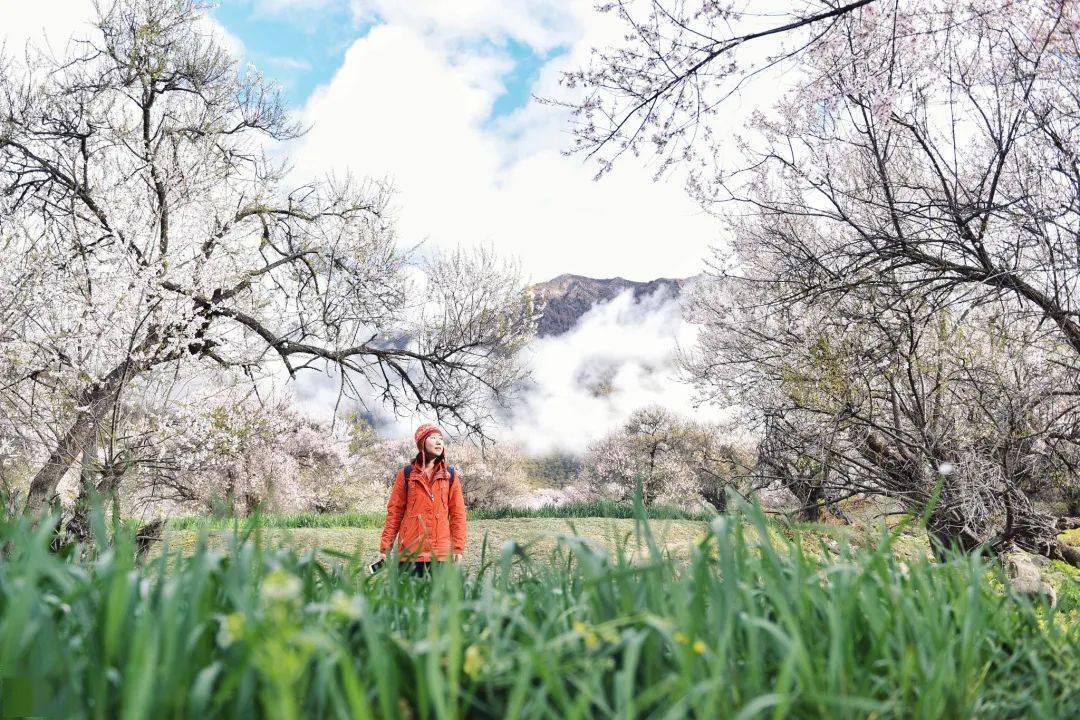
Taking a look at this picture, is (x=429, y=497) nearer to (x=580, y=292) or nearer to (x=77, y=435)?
(x=77, y=435)

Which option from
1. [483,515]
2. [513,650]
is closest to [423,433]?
[513,650]

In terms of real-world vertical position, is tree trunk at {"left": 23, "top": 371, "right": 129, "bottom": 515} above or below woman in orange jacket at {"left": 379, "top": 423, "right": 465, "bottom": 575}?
above

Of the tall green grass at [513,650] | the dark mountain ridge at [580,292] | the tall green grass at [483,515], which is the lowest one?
the tall green grass at [483,515]

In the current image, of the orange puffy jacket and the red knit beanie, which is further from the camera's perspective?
the red knit beanie

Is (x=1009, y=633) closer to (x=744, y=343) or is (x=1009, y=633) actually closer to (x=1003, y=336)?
(x=1003, y=336)

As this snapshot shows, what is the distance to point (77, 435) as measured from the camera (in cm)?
780

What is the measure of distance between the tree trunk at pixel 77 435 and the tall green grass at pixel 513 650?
631cm

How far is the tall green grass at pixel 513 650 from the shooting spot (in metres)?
0.71

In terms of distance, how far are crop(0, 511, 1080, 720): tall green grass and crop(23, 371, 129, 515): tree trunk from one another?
6.31 metres

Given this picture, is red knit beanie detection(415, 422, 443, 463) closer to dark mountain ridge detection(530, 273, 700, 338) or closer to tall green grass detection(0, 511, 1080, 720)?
tall green grass detection(0, 511, 1080, 720)

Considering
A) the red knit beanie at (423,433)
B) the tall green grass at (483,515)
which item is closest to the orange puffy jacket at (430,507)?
the red knit beanie at (423,433)

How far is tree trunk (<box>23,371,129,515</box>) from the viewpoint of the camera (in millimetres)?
6573

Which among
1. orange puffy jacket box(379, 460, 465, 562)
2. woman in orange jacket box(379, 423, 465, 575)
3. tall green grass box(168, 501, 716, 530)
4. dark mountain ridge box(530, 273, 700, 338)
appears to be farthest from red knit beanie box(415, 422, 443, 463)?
dark mountain ridge box(530, 273, 700, 338)

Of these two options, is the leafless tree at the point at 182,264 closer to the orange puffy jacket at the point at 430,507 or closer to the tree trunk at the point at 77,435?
the tree trunk at the point at 77,435
